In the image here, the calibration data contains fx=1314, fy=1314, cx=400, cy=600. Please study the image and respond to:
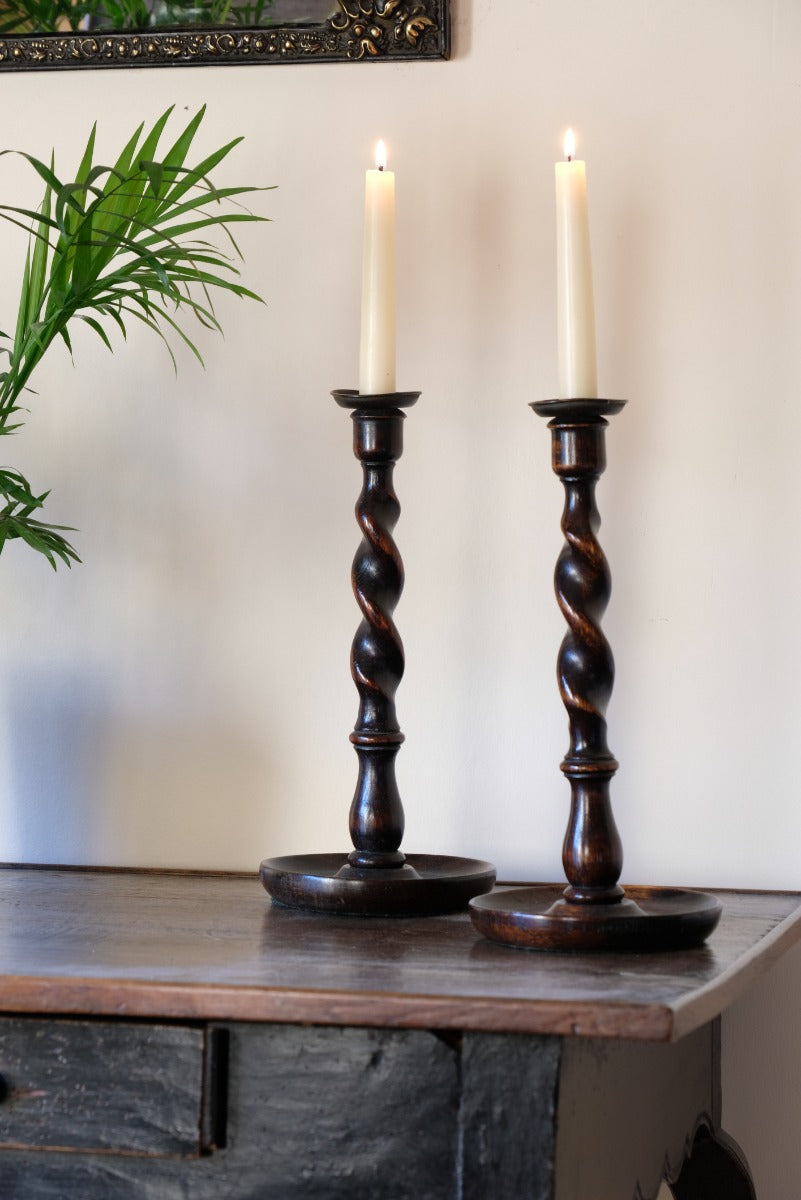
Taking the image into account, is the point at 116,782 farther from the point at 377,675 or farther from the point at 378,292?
the point at 378,292

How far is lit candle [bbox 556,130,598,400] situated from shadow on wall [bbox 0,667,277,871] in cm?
56

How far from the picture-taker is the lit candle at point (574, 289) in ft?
3.04

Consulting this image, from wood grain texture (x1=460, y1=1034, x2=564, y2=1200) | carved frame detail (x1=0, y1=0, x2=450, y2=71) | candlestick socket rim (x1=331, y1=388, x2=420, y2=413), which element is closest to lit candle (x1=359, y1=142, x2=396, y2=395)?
candlestick socket rim (x1=331, y1=388, x2=420, y2=413)

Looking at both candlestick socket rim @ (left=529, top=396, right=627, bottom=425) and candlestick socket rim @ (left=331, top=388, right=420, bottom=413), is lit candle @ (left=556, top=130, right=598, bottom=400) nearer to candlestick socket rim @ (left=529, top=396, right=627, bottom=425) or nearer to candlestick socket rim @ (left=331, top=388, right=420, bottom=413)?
candlestick socket rim @ (left=529, top=396, right=627, bottom=425)

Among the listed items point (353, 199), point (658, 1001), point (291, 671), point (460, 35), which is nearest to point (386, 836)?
point (291, 671)

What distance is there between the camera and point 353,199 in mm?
1315

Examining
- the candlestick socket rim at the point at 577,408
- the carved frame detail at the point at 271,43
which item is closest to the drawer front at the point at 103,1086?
the candlestick socket rim at the point at 577,408

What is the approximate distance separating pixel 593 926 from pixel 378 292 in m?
0.51

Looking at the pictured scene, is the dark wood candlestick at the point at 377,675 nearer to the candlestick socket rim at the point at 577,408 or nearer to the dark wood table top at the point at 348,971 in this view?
the dark wood table top at the point at 348,971

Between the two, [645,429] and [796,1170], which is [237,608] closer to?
[645,429]

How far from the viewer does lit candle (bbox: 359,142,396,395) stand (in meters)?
1.03

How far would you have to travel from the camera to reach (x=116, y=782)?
4.38ft

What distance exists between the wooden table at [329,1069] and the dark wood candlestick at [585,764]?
0.10 feet

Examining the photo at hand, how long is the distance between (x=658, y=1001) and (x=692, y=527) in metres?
0.64
